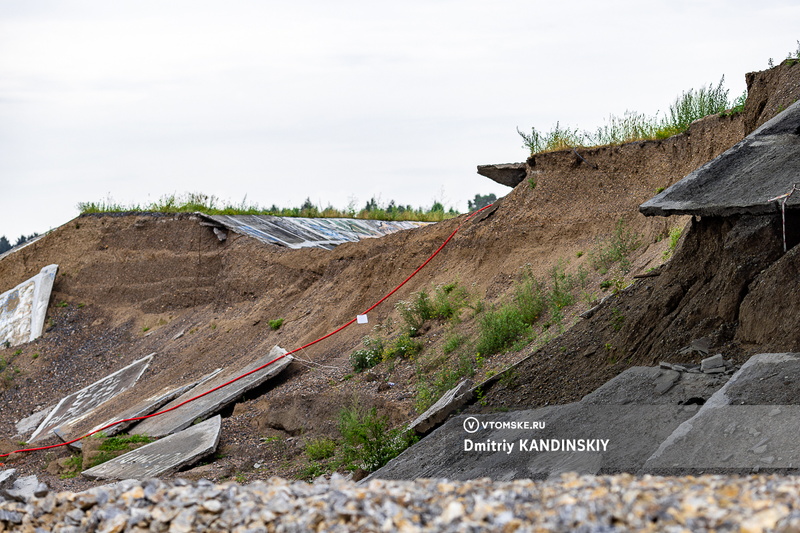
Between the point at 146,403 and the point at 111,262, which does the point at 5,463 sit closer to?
the point at 146,403

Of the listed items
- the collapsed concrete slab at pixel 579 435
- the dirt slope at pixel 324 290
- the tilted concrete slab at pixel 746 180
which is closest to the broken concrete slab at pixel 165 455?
the dirt slope at pixel 324 290

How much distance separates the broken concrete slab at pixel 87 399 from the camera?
13.6 m

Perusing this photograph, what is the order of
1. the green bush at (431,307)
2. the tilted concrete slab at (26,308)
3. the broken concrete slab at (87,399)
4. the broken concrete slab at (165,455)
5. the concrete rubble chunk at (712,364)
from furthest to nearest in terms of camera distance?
the tilted concrete slab at (26,308) < the broken concrete slab at (87,399) < the green bush at (431,307) < the broken concrete slab at (165,455) < the concrete rubble chunk at (712,364)

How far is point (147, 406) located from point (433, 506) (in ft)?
32.7

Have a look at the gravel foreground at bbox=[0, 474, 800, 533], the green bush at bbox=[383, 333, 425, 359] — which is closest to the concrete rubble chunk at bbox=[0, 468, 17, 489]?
the gravel foreground at bbox=[0, 474, 800, 533]

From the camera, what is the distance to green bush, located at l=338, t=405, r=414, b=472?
299 inches

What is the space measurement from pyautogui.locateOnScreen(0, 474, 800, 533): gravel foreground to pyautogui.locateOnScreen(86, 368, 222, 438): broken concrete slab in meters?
7.76

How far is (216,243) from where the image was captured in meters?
18.6

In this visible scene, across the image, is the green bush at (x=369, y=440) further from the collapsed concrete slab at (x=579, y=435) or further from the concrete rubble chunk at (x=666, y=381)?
the concrete rubble chunk at (x=666, y=381)

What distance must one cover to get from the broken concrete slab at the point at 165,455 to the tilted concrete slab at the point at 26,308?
9737mm

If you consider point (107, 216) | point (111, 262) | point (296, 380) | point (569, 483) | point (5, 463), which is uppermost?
point (107, 216)

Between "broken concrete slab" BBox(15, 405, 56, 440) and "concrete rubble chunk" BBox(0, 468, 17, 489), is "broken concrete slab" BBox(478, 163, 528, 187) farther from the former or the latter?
"broken concrete slab" BBox(15, 405, 56, 440)

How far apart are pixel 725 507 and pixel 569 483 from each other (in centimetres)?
68

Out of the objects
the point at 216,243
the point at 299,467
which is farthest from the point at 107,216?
the point at 299,467
